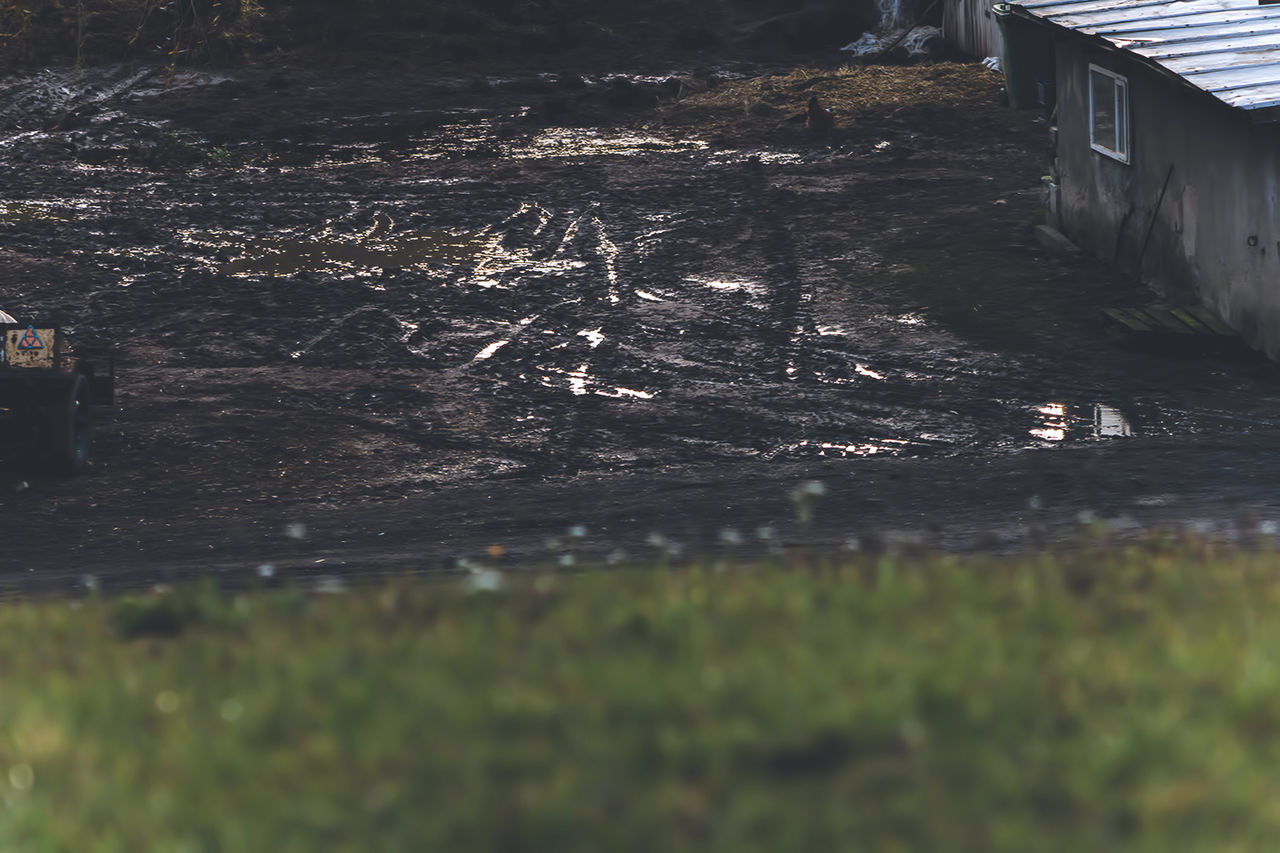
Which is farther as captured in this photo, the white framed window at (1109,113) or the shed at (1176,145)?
the white framed window at (1109,113)

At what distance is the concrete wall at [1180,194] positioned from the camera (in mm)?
15102

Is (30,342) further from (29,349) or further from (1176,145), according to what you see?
(1176,145)

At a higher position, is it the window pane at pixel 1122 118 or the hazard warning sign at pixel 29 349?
the window pane at pixel 1122 118

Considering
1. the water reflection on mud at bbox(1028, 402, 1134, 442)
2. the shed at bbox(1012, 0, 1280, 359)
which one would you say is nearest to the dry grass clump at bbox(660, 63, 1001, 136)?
the shed at bbox(1012, 0, 1280, 359)

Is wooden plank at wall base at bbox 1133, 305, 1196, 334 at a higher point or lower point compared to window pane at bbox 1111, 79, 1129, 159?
lower

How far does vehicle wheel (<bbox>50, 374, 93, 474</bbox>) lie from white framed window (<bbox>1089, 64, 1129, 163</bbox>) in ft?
40.2

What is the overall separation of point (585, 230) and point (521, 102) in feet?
35.6

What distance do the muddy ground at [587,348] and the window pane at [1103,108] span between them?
164 cm

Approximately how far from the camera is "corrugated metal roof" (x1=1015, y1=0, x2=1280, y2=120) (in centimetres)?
1477

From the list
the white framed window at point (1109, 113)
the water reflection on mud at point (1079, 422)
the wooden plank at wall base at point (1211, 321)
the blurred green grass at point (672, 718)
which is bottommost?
the water reflection on mud at point (1079, 422)

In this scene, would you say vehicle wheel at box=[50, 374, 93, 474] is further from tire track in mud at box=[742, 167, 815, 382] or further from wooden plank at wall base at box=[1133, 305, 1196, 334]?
wooden plank at wall base at box=[1133, 305, 1196, 334]

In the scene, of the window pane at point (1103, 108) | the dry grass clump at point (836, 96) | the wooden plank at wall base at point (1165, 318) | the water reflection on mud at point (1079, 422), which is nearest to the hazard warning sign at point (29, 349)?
the water reflection on mud at point (1079, 422)

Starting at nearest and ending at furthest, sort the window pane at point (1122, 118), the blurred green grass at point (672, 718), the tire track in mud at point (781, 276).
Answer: the blurred green grass at point (672, 718), the tire track in mud at point (781, 276), the window pane at point (1122, 118)

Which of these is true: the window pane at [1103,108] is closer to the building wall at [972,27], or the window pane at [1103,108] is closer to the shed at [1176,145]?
the shed at [1176,145]
